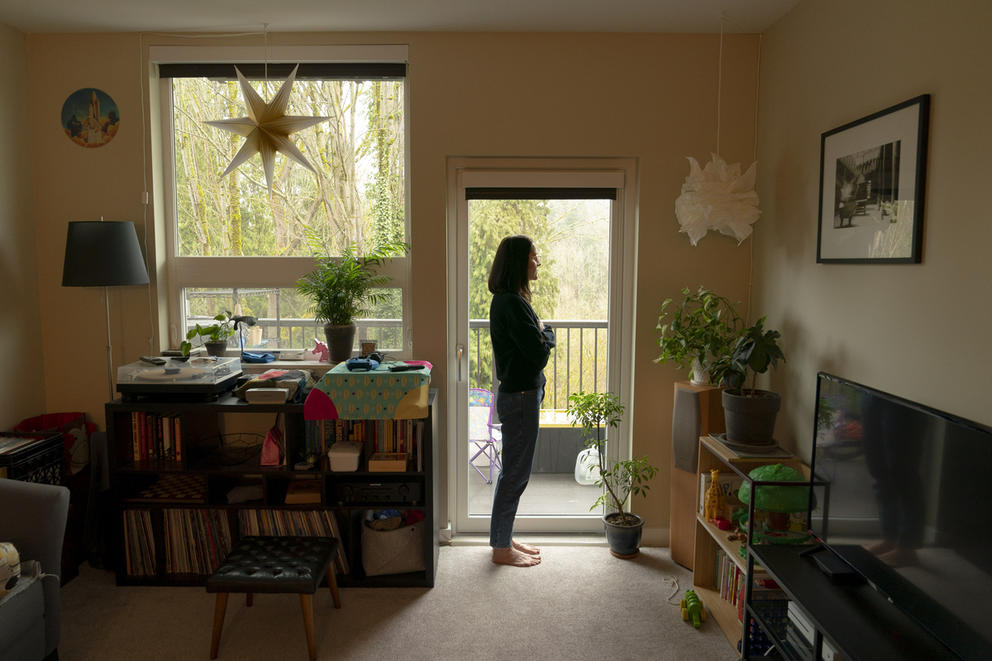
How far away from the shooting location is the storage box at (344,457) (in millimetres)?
2941

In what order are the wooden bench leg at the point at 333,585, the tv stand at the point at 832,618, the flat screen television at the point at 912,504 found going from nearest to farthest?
1. the flat screen television at the point at 912,504
2. the tv stand at the point at 832,618
3. the wooden bench leg at the point at 333,585

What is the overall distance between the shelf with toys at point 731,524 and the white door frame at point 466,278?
0.69m

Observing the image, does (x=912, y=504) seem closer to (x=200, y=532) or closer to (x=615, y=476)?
(x=615, y=476)

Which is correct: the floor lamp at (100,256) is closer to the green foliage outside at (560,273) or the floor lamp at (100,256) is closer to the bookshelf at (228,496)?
the bookshelf at (228,496)

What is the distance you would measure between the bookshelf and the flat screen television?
5.59 feet

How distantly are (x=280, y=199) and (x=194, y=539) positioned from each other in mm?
1786

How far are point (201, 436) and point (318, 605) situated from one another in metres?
1.14

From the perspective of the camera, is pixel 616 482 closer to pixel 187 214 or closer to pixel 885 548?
pixel 885 548

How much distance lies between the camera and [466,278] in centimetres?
342

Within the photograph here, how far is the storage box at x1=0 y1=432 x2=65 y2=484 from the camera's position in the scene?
2.76m

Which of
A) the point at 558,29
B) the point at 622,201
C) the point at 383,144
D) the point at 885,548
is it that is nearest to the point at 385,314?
the point at 383,144

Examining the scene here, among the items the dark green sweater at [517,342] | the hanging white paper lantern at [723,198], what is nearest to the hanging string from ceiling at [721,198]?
the hanging white paper lantern at [723,198]

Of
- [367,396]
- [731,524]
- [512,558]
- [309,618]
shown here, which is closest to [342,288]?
[367,396]

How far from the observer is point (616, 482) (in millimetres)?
3490
